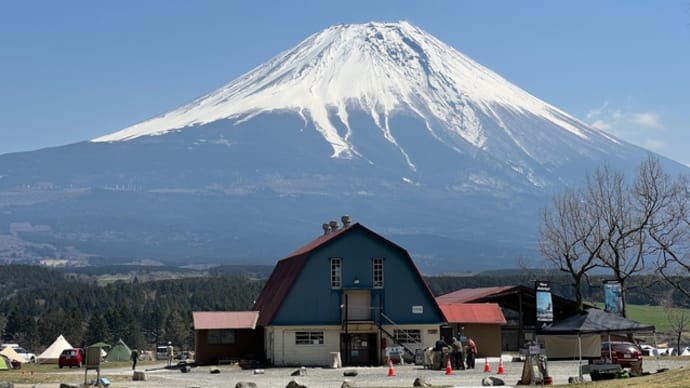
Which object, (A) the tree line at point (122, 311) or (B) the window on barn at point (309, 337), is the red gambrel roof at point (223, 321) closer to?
(B) the window on barn at point (309, 337)

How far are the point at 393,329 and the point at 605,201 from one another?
68.5 ft

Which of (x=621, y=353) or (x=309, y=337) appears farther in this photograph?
(x=309, y=337)

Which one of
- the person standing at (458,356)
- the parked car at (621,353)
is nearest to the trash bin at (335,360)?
the person standing at (458,356)

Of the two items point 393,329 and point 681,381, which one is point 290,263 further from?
point 681,381

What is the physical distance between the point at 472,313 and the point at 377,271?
7.81 meters

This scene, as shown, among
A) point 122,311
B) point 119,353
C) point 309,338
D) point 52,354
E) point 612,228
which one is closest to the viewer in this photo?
point 309,338

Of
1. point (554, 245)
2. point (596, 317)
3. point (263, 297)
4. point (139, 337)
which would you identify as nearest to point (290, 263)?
point (263, 297)

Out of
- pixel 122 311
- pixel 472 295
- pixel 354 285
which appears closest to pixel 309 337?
pixel 354 285

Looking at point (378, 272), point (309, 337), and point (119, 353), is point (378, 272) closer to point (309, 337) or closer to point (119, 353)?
point (309, 337)

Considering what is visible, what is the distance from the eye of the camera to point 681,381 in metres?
30.7

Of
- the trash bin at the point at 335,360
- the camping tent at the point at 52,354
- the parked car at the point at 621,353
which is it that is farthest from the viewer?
the camping tent at the point at 52,354

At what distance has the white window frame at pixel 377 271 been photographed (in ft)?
212

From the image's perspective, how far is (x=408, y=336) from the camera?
6462cm

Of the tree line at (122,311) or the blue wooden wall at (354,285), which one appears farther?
the tree line at (122,311)
